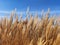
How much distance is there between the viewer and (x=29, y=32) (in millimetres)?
2609

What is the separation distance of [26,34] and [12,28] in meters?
0.32

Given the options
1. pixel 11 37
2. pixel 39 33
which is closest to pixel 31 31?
pixel 39 33

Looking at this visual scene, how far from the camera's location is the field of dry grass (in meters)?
2.39

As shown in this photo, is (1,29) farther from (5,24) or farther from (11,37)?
(11,37)

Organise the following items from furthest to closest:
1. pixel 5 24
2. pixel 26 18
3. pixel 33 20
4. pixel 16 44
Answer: pixel 26 18 → pixel 33 20 → pixel 5 24 → pixel 16 44

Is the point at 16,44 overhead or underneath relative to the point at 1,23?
underneath

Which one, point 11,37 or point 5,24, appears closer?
point 11,37

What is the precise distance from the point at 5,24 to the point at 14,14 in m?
0.21

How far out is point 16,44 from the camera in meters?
2.38

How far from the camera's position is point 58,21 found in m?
2.92

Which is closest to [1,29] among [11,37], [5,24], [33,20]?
[5,24]

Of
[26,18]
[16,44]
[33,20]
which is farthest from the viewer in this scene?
[26,18]

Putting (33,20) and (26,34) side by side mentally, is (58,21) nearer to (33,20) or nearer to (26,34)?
(33,20)

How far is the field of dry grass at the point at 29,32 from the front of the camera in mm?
2395
